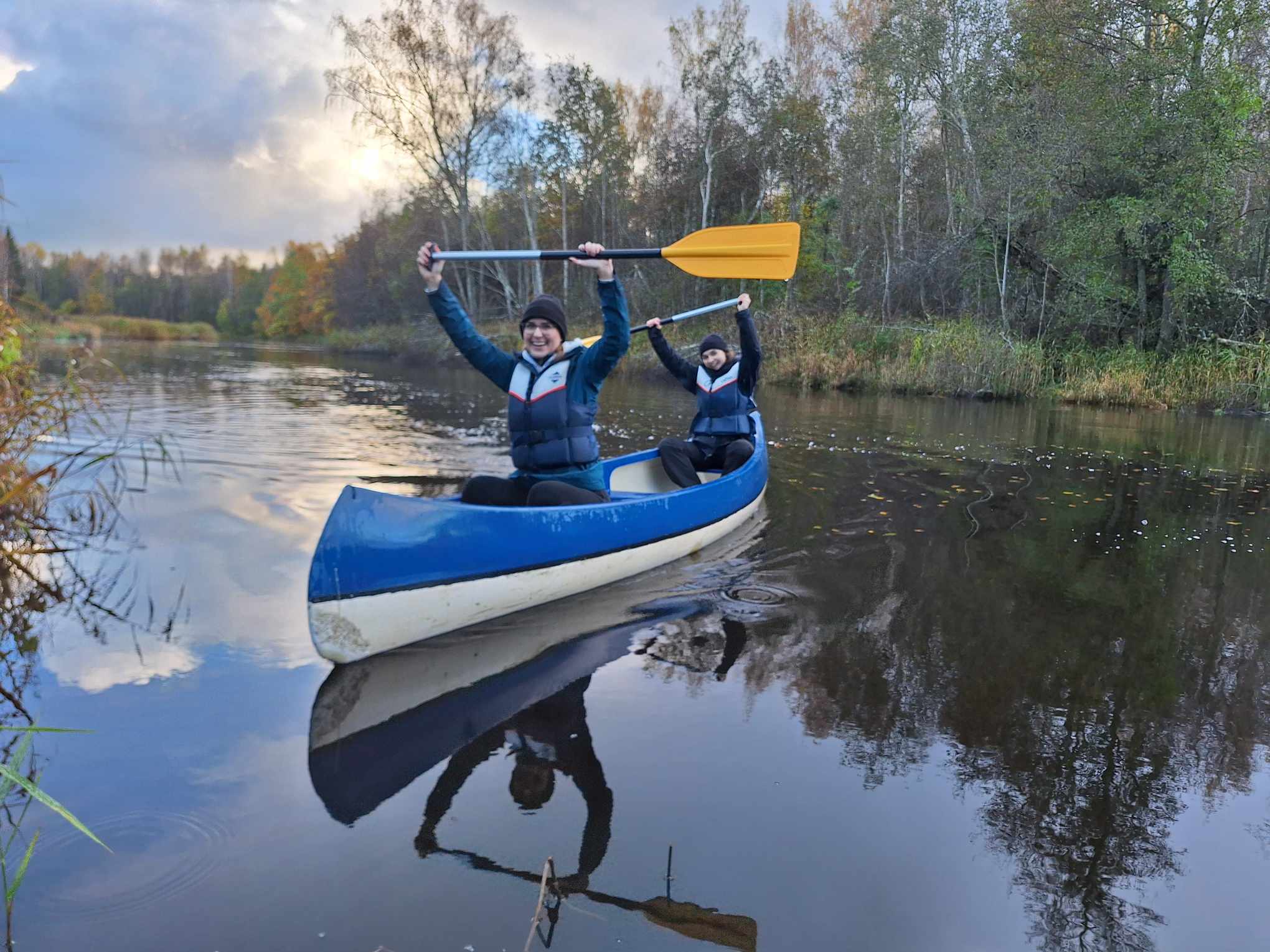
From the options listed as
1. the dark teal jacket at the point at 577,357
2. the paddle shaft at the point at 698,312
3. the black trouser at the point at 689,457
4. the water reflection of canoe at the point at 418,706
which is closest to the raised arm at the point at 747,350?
the paddle shaft at the point at 698,312

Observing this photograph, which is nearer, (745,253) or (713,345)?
(745,253)

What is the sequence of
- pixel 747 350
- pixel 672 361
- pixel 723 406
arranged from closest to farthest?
pixel 747 350, pixel 723 406, pixel 672 361

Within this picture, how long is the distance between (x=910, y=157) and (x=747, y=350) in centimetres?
1344

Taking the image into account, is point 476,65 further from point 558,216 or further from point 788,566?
point 788,566

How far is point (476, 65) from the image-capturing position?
19.9m

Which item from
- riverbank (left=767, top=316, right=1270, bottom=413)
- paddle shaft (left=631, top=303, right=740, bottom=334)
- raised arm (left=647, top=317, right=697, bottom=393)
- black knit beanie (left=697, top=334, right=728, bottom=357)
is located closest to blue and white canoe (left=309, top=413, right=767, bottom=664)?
black knit beanie (left=697, top=334, right=728, bottom=357)

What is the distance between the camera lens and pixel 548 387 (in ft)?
12.6

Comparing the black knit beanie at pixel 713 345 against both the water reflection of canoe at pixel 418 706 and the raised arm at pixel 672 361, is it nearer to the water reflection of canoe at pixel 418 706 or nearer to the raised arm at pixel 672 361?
the raised arm at pixel 672 361

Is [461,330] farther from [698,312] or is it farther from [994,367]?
[994,367]

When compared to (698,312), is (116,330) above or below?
above

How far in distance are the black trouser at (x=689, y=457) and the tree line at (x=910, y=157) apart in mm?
10205

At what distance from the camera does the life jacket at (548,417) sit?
386cm

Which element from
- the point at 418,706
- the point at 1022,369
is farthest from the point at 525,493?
the point at 1022,369

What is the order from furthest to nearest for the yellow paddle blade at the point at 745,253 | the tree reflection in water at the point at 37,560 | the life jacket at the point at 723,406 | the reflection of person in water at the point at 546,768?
the life jacket at the point at 723,406 < the yellow paddle blade at the point at 745,253 < the tree reflection in water at the point at 37,560 < the reflection of person in water at the point at 546,768
